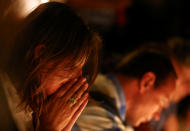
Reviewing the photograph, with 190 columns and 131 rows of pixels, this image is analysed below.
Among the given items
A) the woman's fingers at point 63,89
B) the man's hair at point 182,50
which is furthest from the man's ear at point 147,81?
the woman's fingers at point 63,89

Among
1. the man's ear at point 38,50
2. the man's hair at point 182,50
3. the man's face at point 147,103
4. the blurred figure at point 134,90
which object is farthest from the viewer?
the man's hair at point 182,50

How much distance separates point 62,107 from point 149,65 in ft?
1.79

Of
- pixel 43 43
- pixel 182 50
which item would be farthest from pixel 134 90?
pixel 43 43

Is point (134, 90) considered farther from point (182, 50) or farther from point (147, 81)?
point (182, 50)

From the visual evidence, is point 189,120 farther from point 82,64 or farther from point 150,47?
point 82,64

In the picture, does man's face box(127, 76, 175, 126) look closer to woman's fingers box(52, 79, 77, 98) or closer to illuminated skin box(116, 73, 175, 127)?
illuminated skin box(116, 73, 175, 127)

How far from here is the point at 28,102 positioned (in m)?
0.63

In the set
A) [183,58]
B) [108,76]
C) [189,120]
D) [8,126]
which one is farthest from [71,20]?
[189,120]

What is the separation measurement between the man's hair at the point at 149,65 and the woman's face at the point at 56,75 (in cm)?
50

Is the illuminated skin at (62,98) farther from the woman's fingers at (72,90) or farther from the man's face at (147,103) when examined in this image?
the man's face at (147,103)

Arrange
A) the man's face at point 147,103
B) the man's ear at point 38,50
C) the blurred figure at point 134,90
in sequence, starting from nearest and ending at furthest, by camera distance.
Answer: the man's ear at point 38,50 → the blurred figure at point 134,90 → the man's face at point 147,103

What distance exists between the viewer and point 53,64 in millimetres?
608

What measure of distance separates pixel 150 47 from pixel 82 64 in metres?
0.67

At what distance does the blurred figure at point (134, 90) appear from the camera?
101 cm
